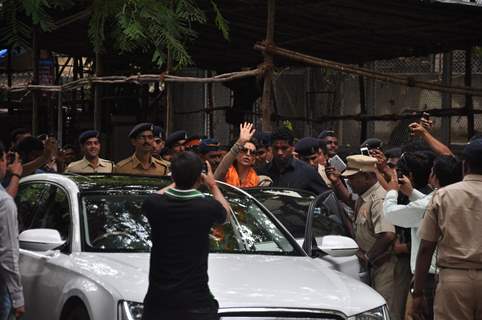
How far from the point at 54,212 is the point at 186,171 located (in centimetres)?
231

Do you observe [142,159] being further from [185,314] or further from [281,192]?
[185,314]

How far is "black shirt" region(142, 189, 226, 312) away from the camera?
5125 millimetres

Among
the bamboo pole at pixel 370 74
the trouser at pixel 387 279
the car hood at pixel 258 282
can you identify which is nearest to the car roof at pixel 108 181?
the car hood at pixel 258 282

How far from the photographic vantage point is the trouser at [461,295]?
5.92 meters

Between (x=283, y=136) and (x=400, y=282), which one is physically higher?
(x=283, y=136)

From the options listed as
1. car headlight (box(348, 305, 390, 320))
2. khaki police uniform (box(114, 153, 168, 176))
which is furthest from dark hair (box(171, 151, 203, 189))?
khaki police uniform (box(114, 153, 168, 176))

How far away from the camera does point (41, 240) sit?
647 centimetres

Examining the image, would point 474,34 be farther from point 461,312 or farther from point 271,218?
point 461,312

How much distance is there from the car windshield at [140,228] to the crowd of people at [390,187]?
71 cm

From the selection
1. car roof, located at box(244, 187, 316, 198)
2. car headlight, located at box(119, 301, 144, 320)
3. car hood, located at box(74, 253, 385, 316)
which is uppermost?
car roof, located at box(244, 187, 316, 198)

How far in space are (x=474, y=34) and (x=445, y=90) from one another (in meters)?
1.96

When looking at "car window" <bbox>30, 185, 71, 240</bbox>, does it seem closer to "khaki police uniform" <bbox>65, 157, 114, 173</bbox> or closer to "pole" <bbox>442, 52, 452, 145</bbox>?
"khaki police uniform" <bbox>65, 157, 114, 173</bbox>

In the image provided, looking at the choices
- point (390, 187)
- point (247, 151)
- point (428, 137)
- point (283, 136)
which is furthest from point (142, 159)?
point (428, 137)

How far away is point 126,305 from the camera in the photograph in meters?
5.56
